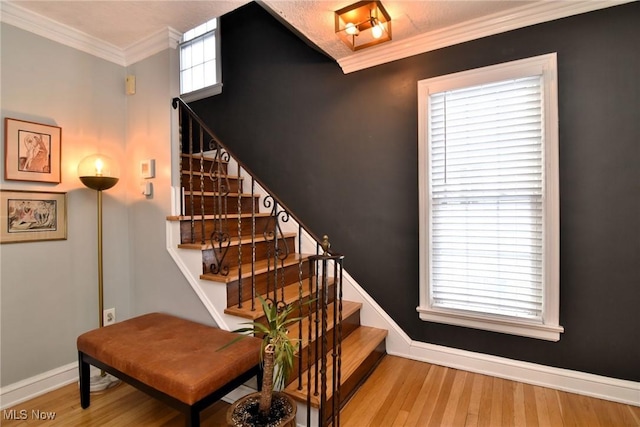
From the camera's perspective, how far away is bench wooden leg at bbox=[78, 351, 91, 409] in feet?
6.34

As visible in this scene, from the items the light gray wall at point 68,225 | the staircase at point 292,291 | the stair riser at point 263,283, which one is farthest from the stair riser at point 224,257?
the light gray wall at point 68,225

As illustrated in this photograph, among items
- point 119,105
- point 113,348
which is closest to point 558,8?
point 119,105

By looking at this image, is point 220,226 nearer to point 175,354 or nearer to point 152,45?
point 175,354

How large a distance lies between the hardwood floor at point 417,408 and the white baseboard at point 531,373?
0.05 m

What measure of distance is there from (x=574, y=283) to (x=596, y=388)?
67 centimetres

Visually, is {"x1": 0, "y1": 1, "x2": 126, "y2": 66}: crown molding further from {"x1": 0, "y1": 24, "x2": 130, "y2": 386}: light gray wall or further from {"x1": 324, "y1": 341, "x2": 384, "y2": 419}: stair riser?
{"x1": 324, "y1": 341, "x2": 384, "y2": 419}: stair riser

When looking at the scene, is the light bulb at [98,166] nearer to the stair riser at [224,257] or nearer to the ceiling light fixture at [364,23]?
the stair riser at [224,257]

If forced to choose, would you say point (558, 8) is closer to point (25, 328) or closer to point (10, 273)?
point (10, 273)

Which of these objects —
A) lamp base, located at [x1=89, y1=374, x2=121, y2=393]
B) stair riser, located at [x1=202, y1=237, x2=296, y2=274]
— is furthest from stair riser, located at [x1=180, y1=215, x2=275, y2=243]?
lamp base, located at [x1=89, y1=374, x2=121, y2=393]

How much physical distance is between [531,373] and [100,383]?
3.00 metres

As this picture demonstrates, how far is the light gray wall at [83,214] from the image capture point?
2018 millimetres

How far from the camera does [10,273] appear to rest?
1992mm

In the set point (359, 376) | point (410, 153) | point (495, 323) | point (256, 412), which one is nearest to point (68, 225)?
point (256, 412)

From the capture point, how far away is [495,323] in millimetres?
2207
